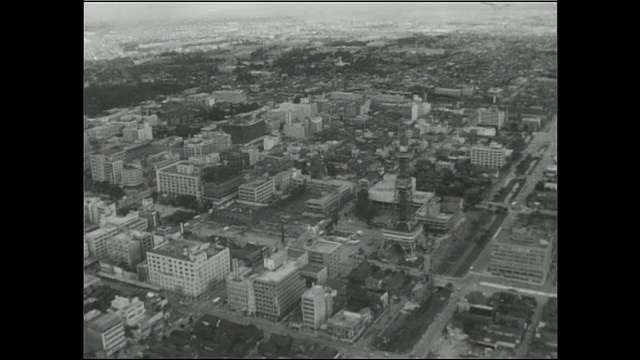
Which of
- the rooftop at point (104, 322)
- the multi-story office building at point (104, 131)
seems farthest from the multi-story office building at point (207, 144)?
the rooftop at point (104, 322)

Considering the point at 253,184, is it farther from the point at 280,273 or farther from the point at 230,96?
the point at 280,273

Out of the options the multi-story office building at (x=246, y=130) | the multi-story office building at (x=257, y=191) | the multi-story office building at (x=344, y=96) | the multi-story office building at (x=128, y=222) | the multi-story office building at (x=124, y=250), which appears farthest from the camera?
the multi-story office building at (x=246, y=130)

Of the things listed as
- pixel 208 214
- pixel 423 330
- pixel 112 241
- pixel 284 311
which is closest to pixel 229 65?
pixel 208 214

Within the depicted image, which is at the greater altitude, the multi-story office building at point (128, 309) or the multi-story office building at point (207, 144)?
the multi-story office building at point (207, 144)

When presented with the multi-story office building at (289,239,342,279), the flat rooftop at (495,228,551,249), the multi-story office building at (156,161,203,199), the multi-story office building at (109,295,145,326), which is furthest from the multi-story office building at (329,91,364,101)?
the multi-story office building at (109,295,145,326)

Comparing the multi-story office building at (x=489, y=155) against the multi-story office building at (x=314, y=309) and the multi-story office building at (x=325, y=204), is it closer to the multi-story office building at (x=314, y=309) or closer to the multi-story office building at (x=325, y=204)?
the multi-story office building at (x=325, y=204)

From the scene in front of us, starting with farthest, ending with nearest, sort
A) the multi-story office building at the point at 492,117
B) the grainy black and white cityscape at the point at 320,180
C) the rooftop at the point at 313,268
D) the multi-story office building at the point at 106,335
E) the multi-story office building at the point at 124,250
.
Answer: the multi-story office building at the point at 492,117 < the multi-story office building at the point at 124,250 < the rooftop at the point at 313,268 < the grainy black and white cityscape at the point at 320,180 < the multi-story office building at the point at 106,335

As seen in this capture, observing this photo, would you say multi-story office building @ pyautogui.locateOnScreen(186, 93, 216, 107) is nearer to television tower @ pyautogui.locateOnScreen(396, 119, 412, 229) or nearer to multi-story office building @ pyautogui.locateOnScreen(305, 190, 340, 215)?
multi-story office building @ pyautogui.locateOnScreen(305, 190, 340, 215)
